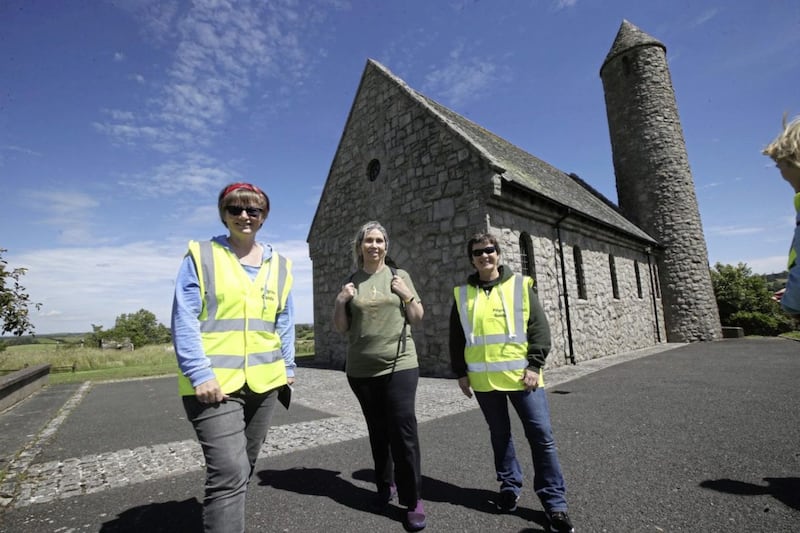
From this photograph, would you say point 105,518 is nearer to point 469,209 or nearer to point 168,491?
point 168,491

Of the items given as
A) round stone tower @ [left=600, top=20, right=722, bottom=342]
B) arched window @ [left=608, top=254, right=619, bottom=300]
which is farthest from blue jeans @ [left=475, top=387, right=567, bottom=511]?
round stone tower @ [left=600, top=20, right=722, bottom=342]

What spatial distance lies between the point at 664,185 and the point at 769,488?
Answer: 18825 millimetres

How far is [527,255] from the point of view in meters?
10.2

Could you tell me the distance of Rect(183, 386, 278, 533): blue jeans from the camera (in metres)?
1.86

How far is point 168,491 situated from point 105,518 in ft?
1.67

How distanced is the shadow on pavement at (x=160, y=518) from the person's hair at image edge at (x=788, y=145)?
156 inches

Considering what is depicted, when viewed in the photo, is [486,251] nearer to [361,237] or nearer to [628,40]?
[361,237]

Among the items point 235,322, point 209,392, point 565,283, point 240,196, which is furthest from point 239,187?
point 565,283

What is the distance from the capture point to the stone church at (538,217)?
31.3ft

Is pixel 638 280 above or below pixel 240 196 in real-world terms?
above

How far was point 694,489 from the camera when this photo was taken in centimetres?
299

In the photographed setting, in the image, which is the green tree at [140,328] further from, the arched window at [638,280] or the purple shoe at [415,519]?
the purple shoe at [415,519]

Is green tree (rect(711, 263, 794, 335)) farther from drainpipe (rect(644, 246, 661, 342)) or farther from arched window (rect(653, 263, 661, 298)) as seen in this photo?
drainpipe (rect(644, 246, 661, 342))

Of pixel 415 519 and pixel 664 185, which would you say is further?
pixel 664 185
